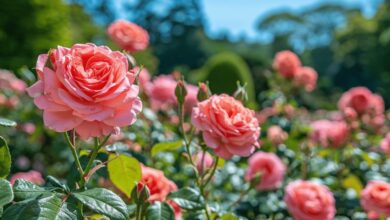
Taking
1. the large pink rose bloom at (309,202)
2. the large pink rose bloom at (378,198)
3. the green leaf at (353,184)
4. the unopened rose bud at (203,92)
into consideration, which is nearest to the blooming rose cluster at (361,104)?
the green leaf at (353,184)

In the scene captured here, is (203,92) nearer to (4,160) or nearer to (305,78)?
(4,160)

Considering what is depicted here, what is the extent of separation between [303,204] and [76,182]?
2.18ft

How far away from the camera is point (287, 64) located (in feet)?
9.15

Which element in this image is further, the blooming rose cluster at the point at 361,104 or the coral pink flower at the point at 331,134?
the blooming rose cluster at the point at 361,104

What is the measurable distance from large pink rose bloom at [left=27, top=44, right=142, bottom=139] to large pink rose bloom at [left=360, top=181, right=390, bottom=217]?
909 millimetres

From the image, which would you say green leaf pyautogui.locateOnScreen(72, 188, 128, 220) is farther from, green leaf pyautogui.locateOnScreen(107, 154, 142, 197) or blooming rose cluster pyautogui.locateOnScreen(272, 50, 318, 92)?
blooming rose cluster pyautogui.locateOnScreen(272, 50, 318, 92)

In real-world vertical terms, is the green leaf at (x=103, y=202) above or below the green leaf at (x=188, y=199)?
below

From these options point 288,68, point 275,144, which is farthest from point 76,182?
point 288,68

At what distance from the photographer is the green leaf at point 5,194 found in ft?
2.38

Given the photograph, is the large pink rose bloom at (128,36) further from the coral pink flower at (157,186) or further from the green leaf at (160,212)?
the green leaf at (160,212)

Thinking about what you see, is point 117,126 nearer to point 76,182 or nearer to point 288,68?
point 76,182

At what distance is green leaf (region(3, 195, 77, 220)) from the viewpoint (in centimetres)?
74

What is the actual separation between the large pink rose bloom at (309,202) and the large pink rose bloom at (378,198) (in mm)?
141

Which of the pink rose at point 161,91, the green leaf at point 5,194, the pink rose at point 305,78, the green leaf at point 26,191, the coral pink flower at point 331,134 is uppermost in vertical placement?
the pink rose at point 305,78
